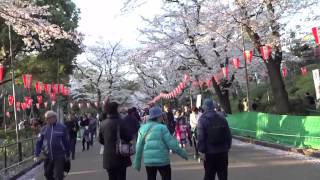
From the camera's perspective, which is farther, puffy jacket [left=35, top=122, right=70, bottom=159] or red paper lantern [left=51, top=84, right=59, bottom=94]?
red paper lantern [left=51, top=84, right=59, bottom=94]

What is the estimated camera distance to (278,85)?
22.9 m

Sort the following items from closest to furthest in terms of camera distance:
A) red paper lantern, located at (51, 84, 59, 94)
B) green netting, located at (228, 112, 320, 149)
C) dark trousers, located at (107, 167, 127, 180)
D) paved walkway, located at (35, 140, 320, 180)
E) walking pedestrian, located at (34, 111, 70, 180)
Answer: dark trousers, located at (107, 167, 127, 180), walking pedestrian, located at (34, 111, 70, 180), paved walkway, located at (35, 140, 320, 180), green netting, located at (228, 112, 320, 149), red paper lantern, located at (51, 84, 59, 94)

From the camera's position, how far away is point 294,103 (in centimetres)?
2712

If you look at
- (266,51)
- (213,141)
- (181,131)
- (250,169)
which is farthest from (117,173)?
(266,51)

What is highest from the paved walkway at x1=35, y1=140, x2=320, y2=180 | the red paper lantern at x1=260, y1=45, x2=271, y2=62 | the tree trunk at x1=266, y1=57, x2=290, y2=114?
the red paper lantern at x1=260, y1=45, x2=271, y2=62

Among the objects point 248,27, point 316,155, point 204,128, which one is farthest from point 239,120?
point 204,128

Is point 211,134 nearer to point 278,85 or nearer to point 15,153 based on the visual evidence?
point 15,153

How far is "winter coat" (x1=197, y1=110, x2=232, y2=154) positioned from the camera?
754 centimetres

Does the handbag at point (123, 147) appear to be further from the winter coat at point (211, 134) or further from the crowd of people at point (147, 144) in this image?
the winter coat at point (211, 134)

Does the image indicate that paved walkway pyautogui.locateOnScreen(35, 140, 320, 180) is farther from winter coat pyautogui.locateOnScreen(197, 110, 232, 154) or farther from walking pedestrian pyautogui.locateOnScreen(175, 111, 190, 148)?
winter coat pyautogui.locateOnScreen(197, 110, 232, 154)

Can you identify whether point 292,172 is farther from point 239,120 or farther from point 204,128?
point 239,120

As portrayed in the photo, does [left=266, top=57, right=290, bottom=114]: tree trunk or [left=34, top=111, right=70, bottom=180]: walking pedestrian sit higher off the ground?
[left=266, top=57, right=290, bottom=114]: tree trunk

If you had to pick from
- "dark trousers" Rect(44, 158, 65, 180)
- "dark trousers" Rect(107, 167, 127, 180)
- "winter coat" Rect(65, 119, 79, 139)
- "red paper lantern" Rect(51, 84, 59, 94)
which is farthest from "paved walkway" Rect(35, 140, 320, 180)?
"red paper lantern" Rect(51, 84, 59, 94)

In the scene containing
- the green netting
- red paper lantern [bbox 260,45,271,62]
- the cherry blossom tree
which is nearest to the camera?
the green netting
